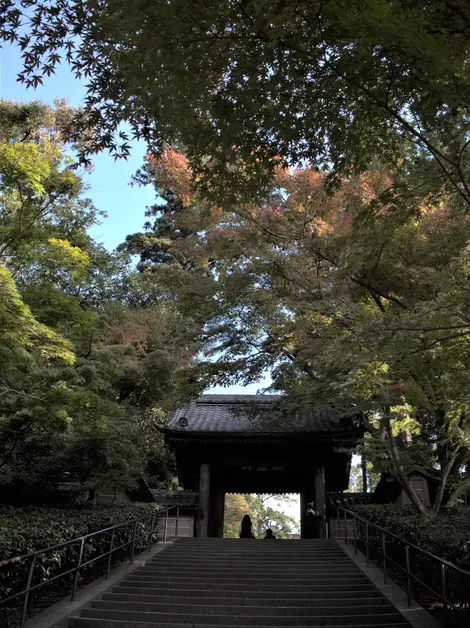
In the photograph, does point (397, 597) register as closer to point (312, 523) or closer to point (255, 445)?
point (312, 523)

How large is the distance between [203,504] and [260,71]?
1302 centimetres

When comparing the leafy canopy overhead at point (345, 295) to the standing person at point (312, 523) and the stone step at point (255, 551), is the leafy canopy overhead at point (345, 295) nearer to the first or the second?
the stone step at point (255, 551)

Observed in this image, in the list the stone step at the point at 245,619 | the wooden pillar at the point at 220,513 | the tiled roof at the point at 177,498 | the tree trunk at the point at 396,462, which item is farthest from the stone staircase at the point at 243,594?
the wooden pillar at the point at 220,513

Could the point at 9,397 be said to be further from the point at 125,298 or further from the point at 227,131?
the point at 125,298

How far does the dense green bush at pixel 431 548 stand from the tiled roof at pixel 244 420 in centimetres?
372

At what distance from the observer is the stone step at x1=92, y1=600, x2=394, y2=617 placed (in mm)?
6109

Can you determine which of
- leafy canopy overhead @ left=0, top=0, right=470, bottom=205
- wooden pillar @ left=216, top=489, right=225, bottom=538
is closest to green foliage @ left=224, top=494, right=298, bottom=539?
wooden pillar @ left=216, top=489, right=225, bottom=538

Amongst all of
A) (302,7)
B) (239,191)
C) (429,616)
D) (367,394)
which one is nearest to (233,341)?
(367,394)

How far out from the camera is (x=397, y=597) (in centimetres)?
636

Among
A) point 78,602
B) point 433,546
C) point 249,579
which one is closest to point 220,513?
point 249,579

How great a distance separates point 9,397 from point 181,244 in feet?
16.1

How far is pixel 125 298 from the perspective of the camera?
17797mm

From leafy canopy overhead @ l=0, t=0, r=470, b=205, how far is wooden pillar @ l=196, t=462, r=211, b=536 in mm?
12091

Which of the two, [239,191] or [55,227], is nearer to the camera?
[239,191]
